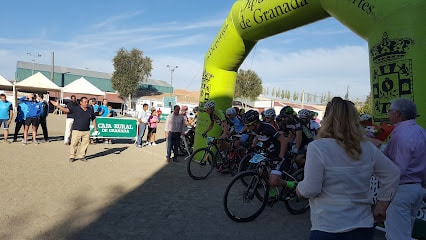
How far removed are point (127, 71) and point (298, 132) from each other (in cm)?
5386

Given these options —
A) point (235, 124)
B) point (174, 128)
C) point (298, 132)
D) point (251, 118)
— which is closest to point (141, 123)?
point (174, 128)

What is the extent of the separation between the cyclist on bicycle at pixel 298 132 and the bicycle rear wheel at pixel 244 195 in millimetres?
1236

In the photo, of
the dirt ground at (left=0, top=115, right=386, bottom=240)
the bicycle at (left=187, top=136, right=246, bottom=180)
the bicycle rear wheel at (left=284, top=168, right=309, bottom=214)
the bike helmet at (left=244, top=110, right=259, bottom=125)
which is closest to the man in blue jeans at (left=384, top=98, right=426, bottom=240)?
the dirt ground at (left=0, top=115, right=386, bottom=240)

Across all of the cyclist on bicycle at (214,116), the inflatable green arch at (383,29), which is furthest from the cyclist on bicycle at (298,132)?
the cyclist on bicycle at (214,116)

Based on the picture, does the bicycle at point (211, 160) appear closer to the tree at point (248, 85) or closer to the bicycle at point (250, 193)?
the bicycle at point (250, 193)

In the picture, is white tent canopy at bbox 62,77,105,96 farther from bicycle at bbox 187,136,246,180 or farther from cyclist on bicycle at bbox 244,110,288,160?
cyclist on bicycle at bbox 244,110,288,160

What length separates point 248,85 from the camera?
5559 cm

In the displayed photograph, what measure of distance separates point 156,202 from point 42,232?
1940mm

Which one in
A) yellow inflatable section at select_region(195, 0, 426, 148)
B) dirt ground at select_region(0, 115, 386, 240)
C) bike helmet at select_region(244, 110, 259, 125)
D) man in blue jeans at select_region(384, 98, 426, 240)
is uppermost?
yellow inflatable section at select_region(195, 0, 426, 148)

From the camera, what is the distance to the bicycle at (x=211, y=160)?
773 cm

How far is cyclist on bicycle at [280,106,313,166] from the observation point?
6.03 m

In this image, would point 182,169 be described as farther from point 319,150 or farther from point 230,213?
point 319,150

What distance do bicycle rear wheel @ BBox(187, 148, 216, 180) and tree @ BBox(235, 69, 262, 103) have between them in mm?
48072

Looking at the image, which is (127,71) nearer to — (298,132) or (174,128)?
(174,128)
